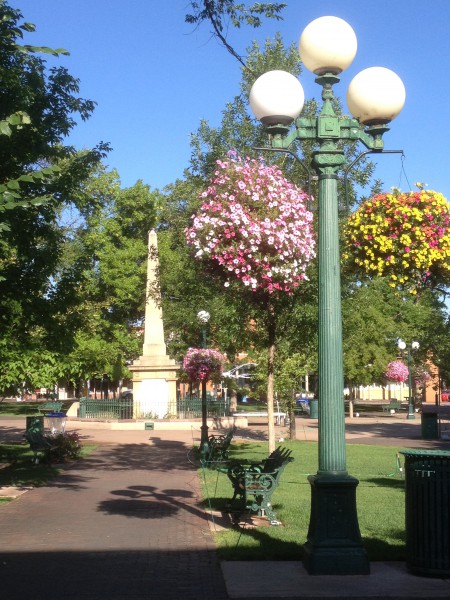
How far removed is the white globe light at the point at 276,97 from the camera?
6977 millimetres

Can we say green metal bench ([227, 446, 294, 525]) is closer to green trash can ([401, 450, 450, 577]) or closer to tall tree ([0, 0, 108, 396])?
green trash can ([401, 450, 450, 577])

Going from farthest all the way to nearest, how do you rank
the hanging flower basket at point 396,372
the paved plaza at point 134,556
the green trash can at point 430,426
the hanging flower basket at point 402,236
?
the hanging flower basket at point 396,372
the green trash can at point 430,426
the hanging flower basket at point 402,236
the paved plaza at point 134,556

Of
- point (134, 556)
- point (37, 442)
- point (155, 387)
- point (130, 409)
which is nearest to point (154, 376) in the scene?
point (155, 387)

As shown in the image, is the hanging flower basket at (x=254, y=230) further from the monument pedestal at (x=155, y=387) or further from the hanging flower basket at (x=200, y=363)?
the monument pedestal at (x=155, y=387)

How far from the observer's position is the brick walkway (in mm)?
7082

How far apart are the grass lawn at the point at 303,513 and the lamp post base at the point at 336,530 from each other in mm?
1084

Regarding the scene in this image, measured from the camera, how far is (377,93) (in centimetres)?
714

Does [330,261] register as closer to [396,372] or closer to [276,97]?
[276,97]

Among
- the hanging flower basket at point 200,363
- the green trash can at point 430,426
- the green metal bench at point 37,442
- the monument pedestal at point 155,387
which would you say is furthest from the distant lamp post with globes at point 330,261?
the monument pedestal at point 155,387

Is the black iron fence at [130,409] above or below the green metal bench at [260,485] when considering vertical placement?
above

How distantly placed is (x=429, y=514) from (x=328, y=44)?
4274mm

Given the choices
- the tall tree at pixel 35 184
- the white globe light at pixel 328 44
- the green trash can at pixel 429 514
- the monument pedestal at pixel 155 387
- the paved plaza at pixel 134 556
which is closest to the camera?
the paved plaza at pixel 134 556

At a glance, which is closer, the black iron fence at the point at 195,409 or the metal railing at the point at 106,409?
the black iron fence at the point at 195,409

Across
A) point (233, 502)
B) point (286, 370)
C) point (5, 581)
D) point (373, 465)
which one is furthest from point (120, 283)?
point (5, 581)
